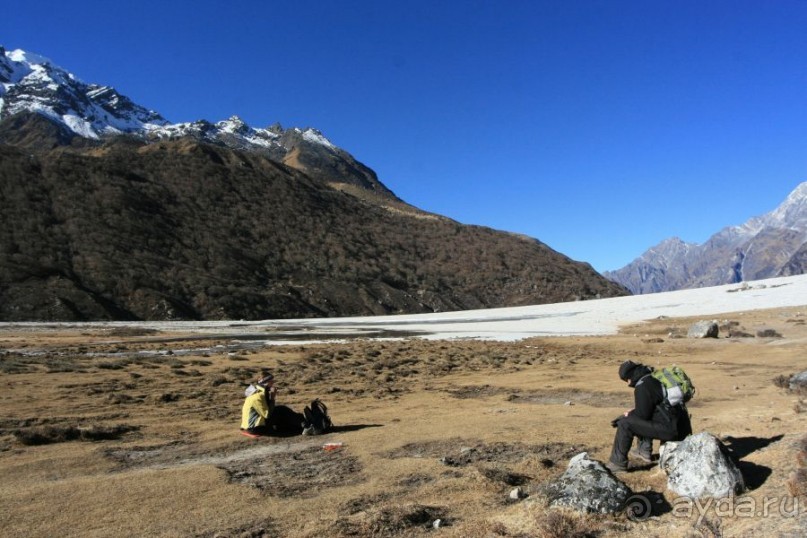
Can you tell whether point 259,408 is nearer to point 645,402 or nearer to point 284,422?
point 284,422

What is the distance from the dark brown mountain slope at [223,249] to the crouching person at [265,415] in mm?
55116

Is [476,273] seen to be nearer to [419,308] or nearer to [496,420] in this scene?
[419,308]

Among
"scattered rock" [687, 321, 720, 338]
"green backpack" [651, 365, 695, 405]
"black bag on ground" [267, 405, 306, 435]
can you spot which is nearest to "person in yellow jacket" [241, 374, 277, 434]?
"black bag on ground" [267, 405, 306, 435]

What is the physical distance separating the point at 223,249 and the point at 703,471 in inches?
3200

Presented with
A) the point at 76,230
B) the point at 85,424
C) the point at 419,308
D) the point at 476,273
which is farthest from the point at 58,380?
the point at 476,273

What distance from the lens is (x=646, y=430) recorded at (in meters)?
Result: 6.65

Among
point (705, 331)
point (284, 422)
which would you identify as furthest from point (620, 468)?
point (705, 331)

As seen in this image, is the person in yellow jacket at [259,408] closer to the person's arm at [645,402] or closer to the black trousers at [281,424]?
the black trousers at [281,424]

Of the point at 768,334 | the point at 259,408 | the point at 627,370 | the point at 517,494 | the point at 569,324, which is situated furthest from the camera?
the point at 569,324

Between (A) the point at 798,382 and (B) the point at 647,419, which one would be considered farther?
(A) the point at 798,382

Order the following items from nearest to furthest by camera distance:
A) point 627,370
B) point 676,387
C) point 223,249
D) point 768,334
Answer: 1. point 676,387
2. point 627,370
3. point 768,334
4. point 223,249

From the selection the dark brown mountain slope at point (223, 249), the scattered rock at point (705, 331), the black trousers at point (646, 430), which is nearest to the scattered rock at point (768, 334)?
the scattered rock at point (705, 331)

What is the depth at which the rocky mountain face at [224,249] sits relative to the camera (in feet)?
203

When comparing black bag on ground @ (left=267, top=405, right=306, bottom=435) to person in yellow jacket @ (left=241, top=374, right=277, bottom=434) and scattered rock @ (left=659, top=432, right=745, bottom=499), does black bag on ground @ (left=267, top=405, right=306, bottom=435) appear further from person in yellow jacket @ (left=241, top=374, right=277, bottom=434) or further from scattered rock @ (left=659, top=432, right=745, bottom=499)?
scattered rock @ (left=659, top=432, right=745, bottom=499)
